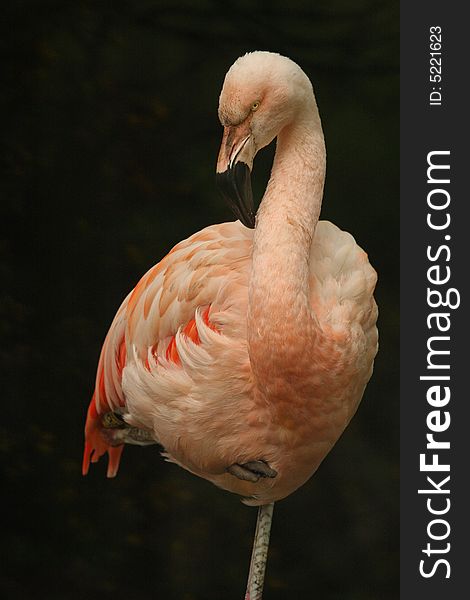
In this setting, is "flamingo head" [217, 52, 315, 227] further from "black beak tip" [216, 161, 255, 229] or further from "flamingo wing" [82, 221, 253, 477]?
"flamingo wing" [82, 221, 253, 477]

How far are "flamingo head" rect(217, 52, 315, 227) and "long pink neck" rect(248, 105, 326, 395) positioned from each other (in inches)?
2.5

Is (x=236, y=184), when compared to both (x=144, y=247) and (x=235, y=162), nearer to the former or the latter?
(x=235, y=162)

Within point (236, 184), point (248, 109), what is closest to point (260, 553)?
point (236, 184)

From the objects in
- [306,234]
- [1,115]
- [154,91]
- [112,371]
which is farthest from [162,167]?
[306,234]

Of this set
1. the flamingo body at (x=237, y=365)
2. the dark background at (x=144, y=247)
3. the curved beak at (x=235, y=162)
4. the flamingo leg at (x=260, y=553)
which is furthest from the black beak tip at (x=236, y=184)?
the dark background at (x=144, y=247)

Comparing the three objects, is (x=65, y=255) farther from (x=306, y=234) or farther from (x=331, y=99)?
(x=306, y=234)

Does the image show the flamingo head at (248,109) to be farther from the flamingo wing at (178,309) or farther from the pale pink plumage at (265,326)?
the flamingo wing at (178,309)

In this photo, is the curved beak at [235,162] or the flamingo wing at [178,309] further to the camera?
the flamingo wing at [178,309]

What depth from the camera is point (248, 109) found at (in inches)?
67.3

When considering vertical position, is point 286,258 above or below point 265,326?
above

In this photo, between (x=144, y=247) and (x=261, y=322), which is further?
(x=144, y=247)

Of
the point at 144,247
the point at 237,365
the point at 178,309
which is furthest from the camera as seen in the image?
the point at 144,247

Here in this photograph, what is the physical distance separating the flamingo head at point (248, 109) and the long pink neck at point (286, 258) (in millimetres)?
64

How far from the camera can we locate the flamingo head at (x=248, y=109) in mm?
1695
